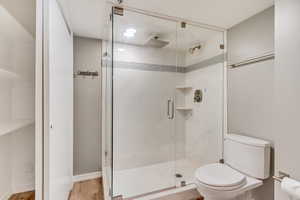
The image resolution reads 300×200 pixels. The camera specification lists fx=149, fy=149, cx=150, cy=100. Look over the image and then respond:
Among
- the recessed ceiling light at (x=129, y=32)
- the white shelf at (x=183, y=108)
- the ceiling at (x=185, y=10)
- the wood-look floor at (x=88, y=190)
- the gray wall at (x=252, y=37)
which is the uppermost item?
the ceiling at (x=185, y=10)

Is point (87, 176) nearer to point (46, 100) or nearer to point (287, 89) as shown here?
point (46, 100)

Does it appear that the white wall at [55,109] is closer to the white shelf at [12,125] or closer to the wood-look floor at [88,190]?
the white shelf at [12,125]

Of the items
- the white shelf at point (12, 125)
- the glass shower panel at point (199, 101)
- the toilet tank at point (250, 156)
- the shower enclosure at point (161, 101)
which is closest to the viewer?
the white shelf at point (12, 125)

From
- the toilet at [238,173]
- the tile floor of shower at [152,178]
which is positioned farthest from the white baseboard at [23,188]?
the toilet at [238,173]

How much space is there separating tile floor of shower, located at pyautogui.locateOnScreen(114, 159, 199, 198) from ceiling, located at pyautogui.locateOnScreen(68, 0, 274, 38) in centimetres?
215

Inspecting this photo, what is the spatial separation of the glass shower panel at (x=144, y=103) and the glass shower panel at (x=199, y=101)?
0.16 metres

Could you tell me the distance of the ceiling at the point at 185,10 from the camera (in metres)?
1.59

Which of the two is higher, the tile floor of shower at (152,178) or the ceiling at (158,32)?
the ceiling at (158,32)

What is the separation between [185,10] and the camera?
5.80 feet

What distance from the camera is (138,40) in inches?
91.2

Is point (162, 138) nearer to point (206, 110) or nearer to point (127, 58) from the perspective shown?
point (206, 110)

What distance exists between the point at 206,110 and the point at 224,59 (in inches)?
33.1

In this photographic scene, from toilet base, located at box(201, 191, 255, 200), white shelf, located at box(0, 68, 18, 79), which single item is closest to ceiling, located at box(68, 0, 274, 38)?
white shelf, located at box(0, 68, 18, 79)

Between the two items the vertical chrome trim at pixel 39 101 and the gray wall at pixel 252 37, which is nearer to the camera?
the vertical chrome trim at pixel 39 101
